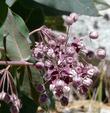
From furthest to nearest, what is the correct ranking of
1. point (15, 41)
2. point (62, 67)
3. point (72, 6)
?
point (72, 6) < point (15, 41) < point (62, 67)

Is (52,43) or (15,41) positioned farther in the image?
(15,41)

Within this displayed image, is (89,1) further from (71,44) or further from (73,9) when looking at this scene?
(71,44)

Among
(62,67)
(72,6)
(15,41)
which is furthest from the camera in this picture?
(72,6)

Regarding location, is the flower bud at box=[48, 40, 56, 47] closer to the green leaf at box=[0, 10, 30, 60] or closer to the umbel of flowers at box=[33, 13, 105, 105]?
the umbel of flowers at box=[33, 13, 105, 105]

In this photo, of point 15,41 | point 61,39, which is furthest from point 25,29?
point 61,39

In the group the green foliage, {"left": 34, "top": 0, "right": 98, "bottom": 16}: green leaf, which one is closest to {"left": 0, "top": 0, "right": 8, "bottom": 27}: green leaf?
the green foliage

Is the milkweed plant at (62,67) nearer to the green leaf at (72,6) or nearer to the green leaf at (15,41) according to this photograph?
the green leaf at (15,41)

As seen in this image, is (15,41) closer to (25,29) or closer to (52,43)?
(25,29)

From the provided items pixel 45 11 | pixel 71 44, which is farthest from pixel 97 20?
pixel 71 44
